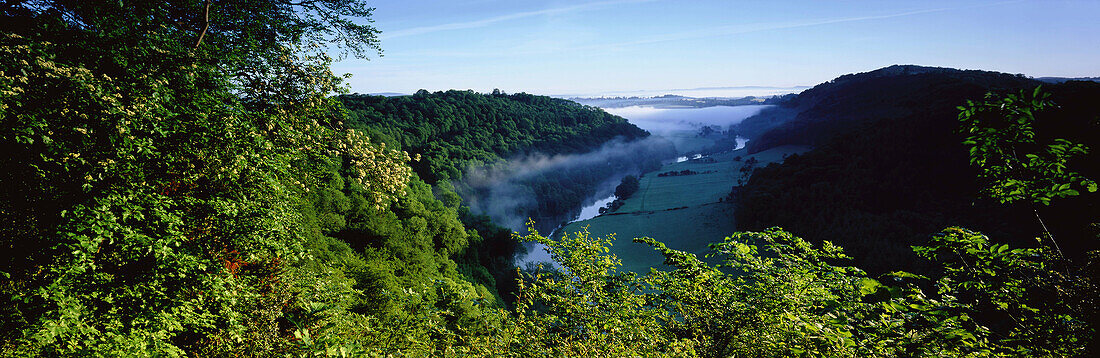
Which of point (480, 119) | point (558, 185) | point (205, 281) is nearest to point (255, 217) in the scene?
point (205, 281)

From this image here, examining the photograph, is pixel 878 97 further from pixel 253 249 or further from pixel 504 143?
pixel 253 249

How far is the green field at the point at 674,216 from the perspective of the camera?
215 feet

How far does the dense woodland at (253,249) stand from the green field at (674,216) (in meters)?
38.3

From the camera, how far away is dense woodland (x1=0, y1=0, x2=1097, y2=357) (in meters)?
5.24

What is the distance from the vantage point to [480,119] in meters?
122

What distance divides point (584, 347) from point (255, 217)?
27.7 ft

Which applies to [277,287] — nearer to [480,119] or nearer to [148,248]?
[148,248]

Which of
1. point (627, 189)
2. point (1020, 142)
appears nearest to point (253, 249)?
point (1020, 142)

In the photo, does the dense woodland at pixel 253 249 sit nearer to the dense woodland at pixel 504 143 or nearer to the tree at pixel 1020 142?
the tree at pixel 1020 142

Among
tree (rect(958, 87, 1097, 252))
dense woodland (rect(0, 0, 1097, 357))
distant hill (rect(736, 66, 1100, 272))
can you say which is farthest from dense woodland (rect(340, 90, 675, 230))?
distant hill (rect(736, 66, 1100, 272))

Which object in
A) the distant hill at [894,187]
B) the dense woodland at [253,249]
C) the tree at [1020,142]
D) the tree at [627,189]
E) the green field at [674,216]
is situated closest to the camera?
the tree at [1020,142]

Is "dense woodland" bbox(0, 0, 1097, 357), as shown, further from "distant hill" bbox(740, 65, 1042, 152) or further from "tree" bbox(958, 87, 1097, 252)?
"distant hill" bbox(740, 65, 1042, 152)

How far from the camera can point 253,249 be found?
9.38 m

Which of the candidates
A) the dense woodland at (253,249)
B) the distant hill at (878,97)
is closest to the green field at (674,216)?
the distant hill at (878,97)
